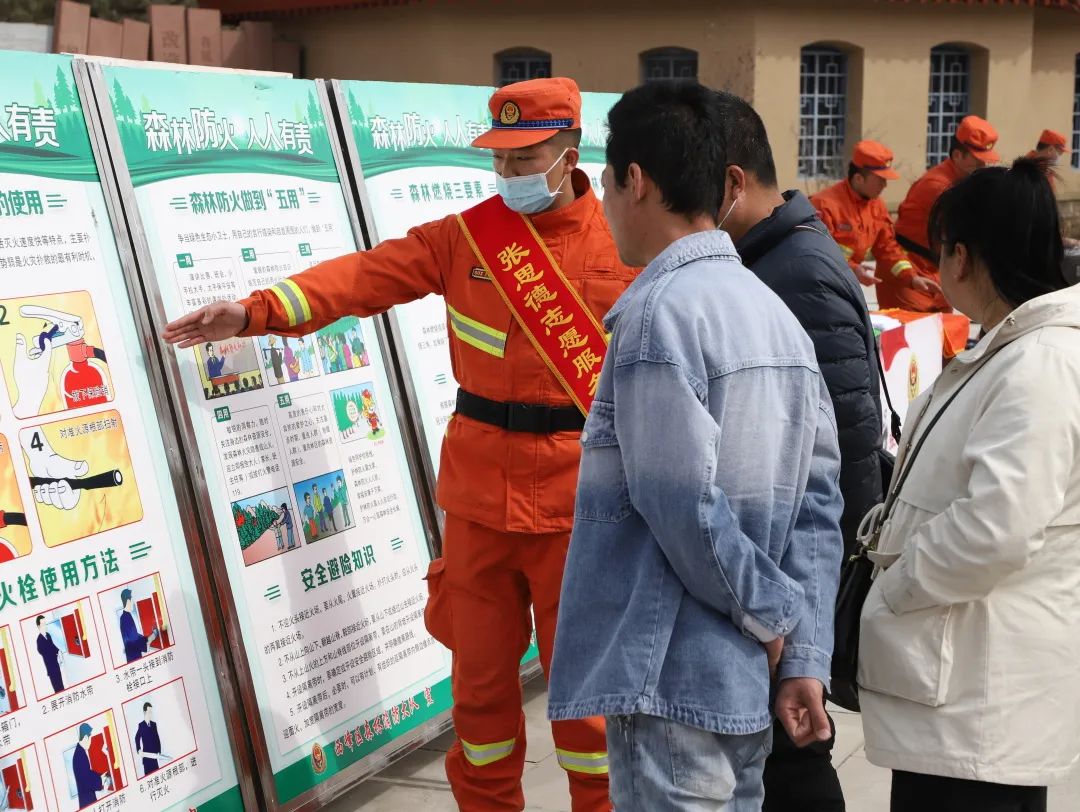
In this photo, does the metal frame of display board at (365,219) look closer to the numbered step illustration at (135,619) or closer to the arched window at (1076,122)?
the numbered step illustration at (135,619)

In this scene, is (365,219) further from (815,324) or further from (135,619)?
(815,324)

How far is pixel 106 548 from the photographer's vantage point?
3006mm

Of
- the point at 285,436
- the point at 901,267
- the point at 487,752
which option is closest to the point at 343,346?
the point at 285,436

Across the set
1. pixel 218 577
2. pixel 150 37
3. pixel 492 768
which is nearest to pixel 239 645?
pixel 218 577

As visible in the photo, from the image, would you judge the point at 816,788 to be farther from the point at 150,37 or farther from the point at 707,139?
the point at 150,37

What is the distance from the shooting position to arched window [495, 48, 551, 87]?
20938mm

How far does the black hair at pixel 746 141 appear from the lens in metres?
2.74

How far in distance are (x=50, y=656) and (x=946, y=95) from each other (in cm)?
2117

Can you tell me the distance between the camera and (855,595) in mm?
2449

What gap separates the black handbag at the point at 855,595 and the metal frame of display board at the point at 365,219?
1.89m

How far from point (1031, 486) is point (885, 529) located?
1.22 feet

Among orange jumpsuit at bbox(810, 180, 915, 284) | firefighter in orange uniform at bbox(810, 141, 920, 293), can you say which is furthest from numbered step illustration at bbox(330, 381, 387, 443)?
orange jumpsuit at bbox(810, 180, 915, 284)

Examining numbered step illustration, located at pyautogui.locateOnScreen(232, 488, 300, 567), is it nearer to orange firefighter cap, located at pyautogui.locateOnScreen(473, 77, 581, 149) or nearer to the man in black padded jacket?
orange firefighter cap, located at pyautogui.locateOnScreen(473, 77, 581, 149)

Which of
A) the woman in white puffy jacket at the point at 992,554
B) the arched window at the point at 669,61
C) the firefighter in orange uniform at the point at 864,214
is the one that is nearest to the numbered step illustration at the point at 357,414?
the woman in white puffy jacket at the point at 992,554
